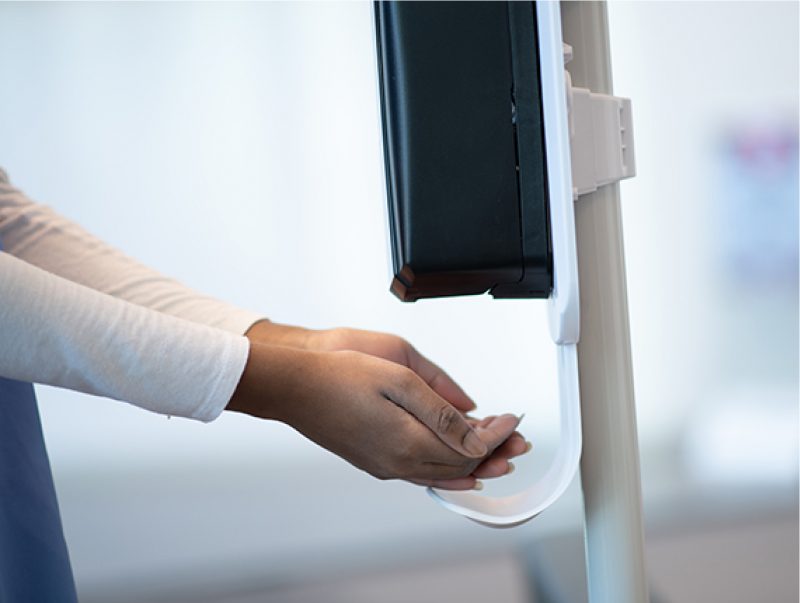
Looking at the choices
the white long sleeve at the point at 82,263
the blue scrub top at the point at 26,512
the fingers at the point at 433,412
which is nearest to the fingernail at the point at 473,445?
the fingers at the point at 433,412

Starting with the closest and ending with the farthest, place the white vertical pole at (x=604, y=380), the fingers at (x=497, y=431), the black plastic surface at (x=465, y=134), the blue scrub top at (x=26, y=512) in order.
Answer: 1. the black plastic surface at (x=465, y=134)
2. the white vertical pole at (x=604, y=380)
3. the fingers at (x=497, y=431)
4. the blue scrub top at (x=26, y=512)

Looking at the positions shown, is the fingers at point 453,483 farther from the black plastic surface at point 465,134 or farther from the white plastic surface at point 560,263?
the black plastic surface at point 465,134

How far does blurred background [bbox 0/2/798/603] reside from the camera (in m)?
2.10

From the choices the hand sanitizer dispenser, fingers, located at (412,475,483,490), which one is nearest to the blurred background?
fingers, located at (412,475,483,490)

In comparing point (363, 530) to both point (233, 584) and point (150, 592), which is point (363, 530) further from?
point (150, 592)

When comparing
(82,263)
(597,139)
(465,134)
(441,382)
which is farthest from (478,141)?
(82,263)

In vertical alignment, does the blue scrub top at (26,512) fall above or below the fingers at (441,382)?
below

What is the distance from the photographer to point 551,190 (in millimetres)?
481

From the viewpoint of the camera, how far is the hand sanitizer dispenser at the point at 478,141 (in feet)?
1.55

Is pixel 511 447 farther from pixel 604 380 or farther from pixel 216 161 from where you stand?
pixel 216 161

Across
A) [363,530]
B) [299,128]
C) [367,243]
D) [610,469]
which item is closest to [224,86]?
[299,128]

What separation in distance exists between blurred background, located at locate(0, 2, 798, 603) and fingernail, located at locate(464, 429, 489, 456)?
4.51 feet

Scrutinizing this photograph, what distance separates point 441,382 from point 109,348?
1.14 feet

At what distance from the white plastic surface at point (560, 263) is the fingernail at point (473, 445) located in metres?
0.09
